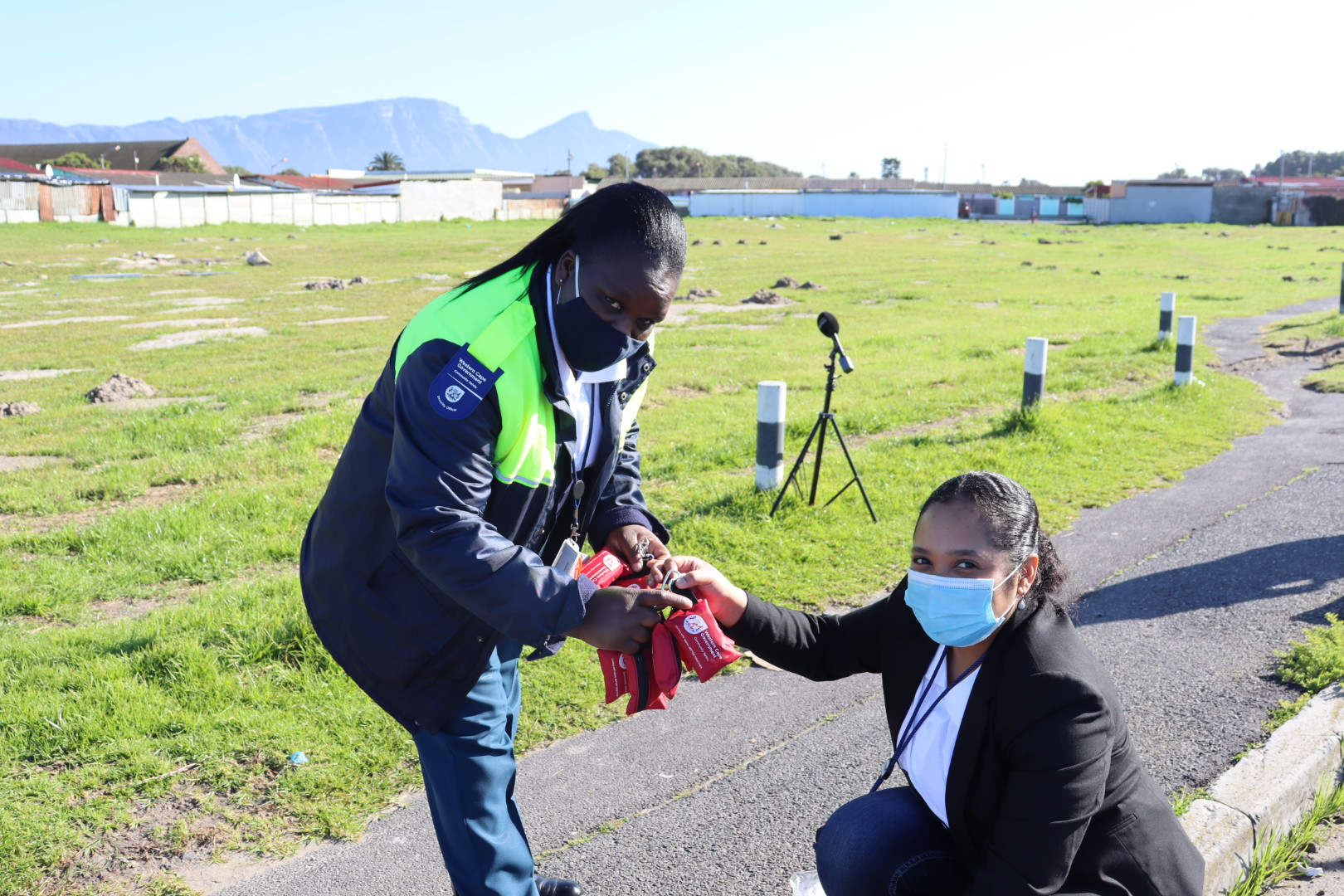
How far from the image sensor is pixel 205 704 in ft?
13.9

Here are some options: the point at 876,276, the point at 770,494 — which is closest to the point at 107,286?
the point at 876,276

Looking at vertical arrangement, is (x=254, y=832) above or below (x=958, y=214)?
below

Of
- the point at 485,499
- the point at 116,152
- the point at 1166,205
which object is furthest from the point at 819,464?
the point at 116,152

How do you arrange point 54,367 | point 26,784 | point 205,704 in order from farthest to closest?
point 54,367, point 205,704, point 26,784

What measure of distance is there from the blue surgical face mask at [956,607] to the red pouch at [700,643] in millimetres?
482

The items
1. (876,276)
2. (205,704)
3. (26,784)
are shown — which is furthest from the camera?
(876,276)

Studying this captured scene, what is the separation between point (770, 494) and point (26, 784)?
185 inches

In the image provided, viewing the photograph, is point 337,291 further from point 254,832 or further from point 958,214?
point 958,214

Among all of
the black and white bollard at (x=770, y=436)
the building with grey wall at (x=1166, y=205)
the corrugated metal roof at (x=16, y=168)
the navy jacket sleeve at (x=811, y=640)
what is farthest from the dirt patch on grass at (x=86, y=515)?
the corrugated metal roof at (x=16, y=168)

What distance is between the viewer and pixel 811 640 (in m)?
2.96

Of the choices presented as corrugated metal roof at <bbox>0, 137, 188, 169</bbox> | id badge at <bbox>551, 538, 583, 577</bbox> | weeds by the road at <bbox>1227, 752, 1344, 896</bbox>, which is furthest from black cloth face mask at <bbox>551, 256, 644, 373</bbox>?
corrugated metal roof at <bbox>0, 137, 188, 169</bbox>

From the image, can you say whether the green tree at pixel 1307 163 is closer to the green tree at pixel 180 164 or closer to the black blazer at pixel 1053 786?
the green tree at pixel 180 164

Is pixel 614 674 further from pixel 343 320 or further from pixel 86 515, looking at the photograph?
pixel 343 320

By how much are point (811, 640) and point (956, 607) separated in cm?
59
